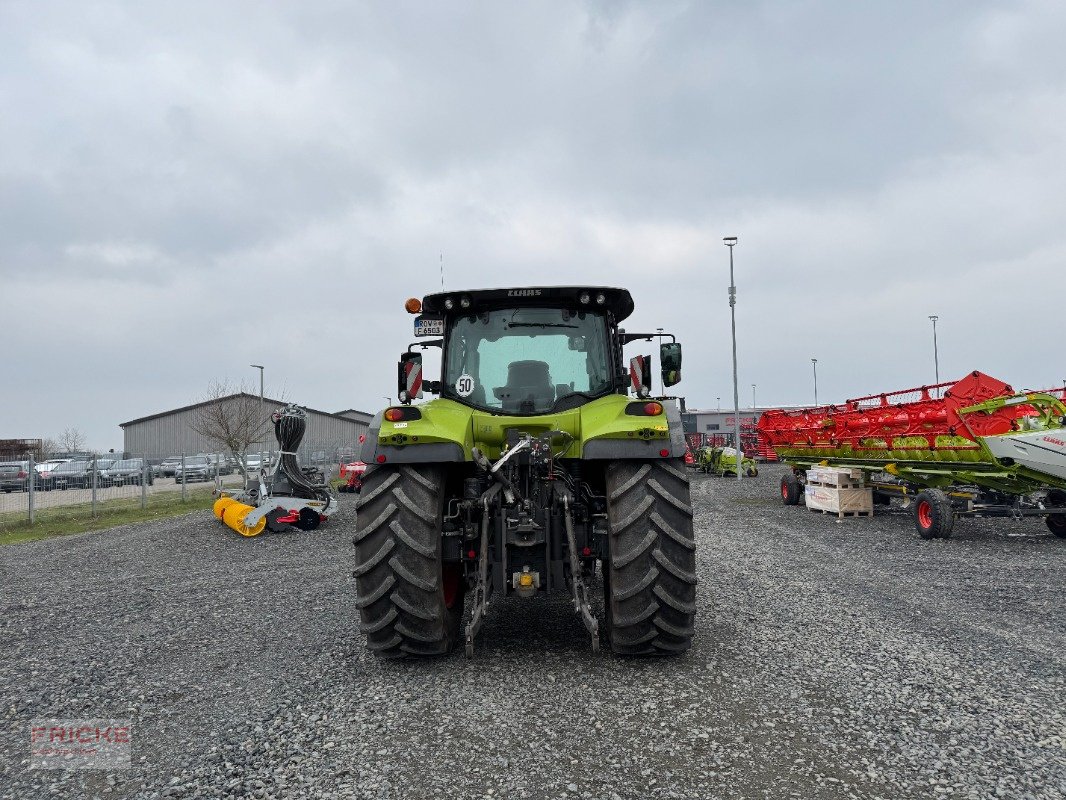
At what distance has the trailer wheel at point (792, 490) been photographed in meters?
17.5

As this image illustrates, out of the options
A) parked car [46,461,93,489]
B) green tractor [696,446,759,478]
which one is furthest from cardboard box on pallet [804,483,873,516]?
parked car [46,461,93,489]

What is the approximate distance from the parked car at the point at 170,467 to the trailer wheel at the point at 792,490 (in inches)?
691

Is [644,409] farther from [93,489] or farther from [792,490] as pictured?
[93,489]

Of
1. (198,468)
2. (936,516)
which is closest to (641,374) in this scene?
(936,516)

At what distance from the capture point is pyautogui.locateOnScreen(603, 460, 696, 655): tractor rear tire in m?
4.44

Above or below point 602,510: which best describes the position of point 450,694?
below

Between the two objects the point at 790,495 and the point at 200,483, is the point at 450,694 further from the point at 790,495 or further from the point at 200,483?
the point at 200,483

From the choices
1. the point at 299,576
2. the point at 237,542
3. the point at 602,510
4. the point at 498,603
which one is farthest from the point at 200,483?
the point at 602,510

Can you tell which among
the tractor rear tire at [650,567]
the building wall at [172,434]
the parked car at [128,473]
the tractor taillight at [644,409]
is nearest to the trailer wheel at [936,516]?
the tractor rear tire at [650,567]

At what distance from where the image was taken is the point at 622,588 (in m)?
4.46

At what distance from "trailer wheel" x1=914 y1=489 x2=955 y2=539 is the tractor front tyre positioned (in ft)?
30.9

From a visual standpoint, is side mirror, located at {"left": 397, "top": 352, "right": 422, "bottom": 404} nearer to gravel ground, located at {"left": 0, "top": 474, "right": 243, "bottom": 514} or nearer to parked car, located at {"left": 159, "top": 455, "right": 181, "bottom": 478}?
gravel ground, located at {"left": 0, "top": 474, "right": 243, "bottom": 514}

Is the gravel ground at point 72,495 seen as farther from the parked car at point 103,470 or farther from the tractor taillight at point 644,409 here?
the tractor taillight at point 644,409

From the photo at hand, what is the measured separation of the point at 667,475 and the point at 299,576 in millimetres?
5712
